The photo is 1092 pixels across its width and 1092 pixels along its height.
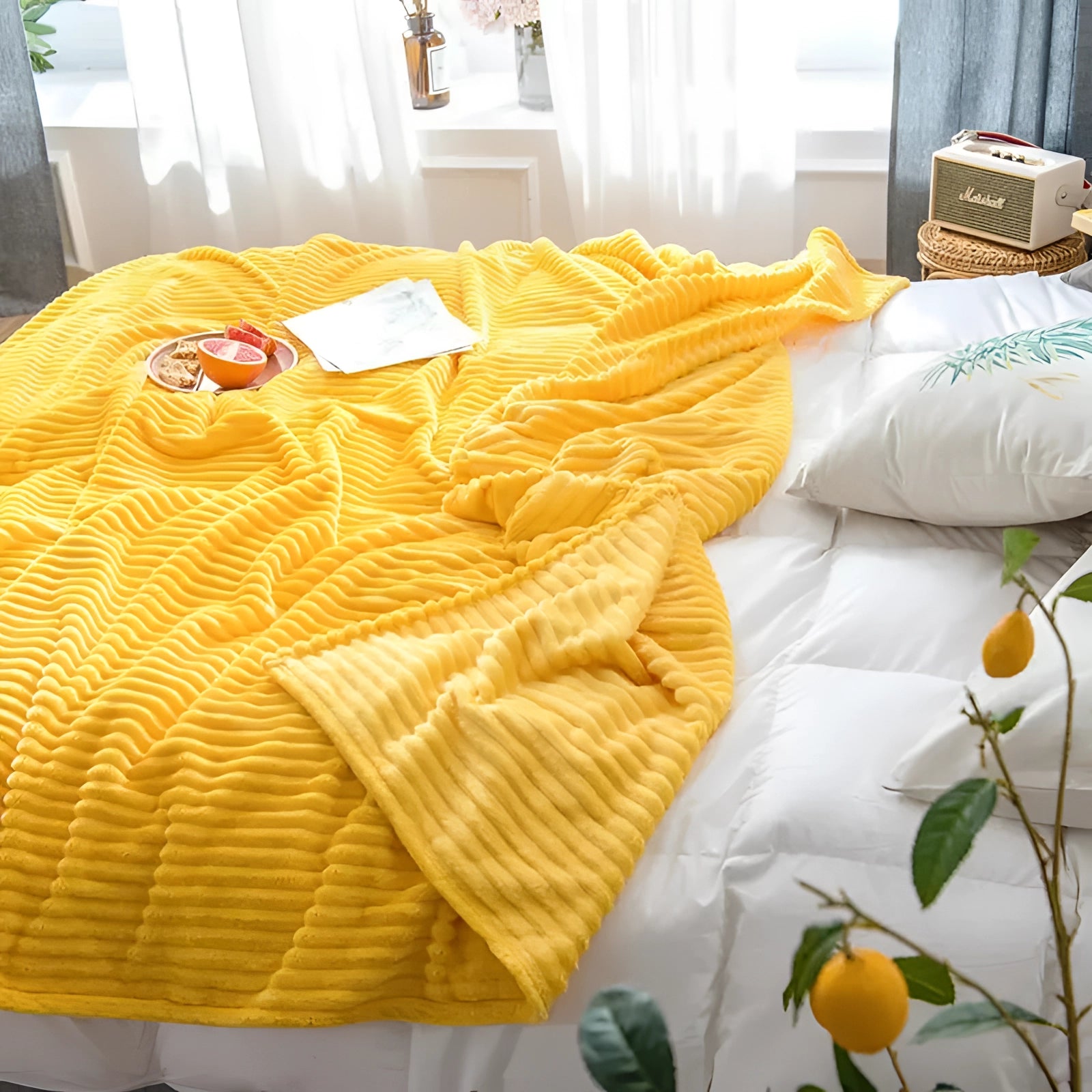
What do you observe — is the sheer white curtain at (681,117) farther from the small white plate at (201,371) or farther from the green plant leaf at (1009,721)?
the green plant leaf at (1009,721)

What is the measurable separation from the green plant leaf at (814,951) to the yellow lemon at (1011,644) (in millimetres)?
124

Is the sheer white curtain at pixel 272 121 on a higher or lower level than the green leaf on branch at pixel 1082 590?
lower

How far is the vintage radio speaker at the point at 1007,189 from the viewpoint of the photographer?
2420 millimetres

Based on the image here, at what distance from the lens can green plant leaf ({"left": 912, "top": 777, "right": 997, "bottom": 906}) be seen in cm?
42

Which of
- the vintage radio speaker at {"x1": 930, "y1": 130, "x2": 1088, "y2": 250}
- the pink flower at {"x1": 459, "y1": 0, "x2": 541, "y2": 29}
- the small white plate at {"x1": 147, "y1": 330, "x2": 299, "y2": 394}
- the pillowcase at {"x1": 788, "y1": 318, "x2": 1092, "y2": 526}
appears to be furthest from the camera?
the pink flower at {"x1": 459, "y1": 0, "x2": 541, "y2": 29}

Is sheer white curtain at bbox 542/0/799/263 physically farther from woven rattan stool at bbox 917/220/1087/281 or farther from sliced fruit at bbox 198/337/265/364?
sliced fruit at bbox 198/337/265/364

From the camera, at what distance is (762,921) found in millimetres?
1057

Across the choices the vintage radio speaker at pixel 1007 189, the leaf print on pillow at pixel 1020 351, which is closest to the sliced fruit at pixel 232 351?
the leaf print on pillow at pixel 1020 351

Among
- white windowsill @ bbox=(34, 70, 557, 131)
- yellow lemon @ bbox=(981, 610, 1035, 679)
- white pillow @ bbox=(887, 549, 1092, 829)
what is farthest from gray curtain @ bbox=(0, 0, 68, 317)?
yellow lemon @ bbox=(981, 610, 1035, 679)

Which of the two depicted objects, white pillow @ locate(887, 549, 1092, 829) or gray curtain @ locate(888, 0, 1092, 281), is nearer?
white pillow @ locate(887, 549, 1092, 829)

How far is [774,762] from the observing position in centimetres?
117

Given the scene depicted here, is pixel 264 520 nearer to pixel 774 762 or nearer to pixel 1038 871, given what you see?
pixel 774 762

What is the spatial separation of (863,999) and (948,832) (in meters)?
0.08

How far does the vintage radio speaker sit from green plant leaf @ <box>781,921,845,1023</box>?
7.55 ft
